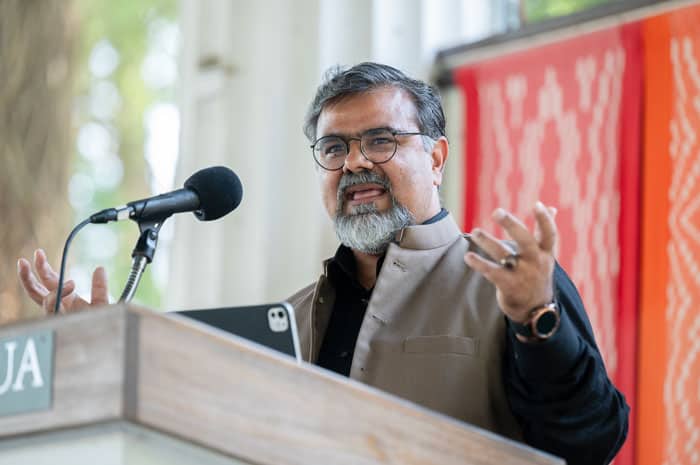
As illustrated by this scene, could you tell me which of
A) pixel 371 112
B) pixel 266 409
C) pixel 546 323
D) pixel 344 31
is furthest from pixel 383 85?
pixel 344 31

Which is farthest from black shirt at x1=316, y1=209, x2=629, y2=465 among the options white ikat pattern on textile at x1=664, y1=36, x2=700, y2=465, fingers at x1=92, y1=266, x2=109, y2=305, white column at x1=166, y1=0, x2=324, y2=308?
white column at x1=166, y1=0, x2=324, y2=308

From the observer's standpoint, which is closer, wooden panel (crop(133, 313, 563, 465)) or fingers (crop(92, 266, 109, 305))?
wooden panel (crop(133, 313, 563, 465))

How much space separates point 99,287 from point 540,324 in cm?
82

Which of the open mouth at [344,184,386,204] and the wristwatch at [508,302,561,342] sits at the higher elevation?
the open mouth at [344,184,386,204]

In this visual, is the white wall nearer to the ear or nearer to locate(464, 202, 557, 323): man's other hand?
the ear

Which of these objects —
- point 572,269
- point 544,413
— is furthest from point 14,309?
point 544,413

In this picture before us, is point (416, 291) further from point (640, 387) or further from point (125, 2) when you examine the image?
point (125, 2)

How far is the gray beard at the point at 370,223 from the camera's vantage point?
274 centimetres

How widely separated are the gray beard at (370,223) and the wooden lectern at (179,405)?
113 cm

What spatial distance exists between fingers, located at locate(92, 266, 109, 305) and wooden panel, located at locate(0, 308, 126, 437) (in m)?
0.75

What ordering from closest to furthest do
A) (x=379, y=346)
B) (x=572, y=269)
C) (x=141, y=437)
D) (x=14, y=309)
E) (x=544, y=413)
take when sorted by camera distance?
(x=141, y=437), (x=544, y=413), (x=379, y=346), (x=572, y=269), (x=14, y=309)

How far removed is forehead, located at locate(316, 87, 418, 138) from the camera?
281 centimetres

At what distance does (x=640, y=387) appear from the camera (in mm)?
3391

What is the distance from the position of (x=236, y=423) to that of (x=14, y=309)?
3.33 m
